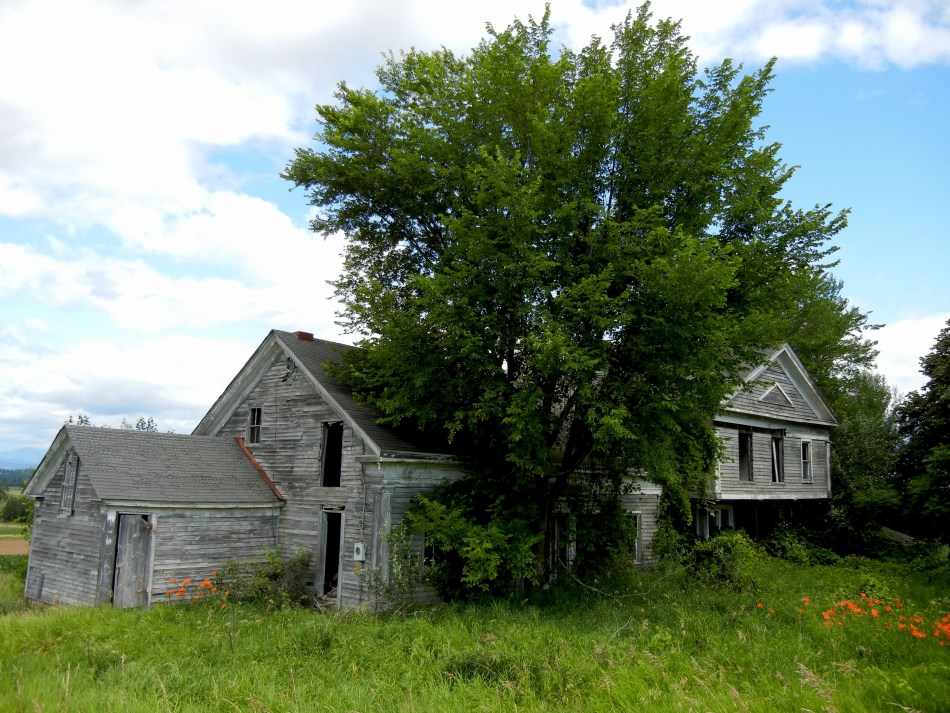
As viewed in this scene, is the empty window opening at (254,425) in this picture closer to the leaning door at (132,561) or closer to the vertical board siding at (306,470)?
the vertical board siding at (306,470)

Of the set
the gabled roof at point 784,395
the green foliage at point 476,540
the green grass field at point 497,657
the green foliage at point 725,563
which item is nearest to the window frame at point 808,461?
the gabled roof at point 784,395

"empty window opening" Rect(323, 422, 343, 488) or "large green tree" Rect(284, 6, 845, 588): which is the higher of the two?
"large green tree" Rect(284, 6, 845, 588)

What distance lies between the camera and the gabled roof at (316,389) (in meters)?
16.7

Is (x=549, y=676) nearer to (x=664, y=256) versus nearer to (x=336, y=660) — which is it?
(x=336, y=660)

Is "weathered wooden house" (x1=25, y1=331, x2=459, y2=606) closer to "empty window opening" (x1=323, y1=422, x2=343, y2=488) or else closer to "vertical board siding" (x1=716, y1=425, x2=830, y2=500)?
"empty window opening" (x1=323, y1=422, x2=343, y2=488)

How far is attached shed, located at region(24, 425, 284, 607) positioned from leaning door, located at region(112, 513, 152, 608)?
0.02 m

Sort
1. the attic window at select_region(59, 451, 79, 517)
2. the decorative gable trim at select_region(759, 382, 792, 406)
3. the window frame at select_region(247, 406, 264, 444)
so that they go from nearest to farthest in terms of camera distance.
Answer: the attic window at select_region(59, 451, 79, 517), the window frame at select_region(247, 406, 264, 444), the decorative gable trim at select_region(759, 382, 792, 406)

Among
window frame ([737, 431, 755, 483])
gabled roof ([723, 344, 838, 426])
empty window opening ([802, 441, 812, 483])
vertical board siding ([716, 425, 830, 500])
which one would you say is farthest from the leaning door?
empty window opening ([802, 441, 812, 483])

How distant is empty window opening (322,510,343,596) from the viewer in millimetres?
17953

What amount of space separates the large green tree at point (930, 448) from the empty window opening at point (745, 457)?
5234mm

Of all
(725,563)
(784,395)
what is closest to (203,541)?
(725,563)

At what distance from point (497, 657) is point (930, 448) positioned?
2177 cm

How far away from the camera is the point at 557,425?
51.2 ft

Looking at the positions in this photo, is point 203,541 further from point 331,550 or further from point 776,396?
point 776,396
